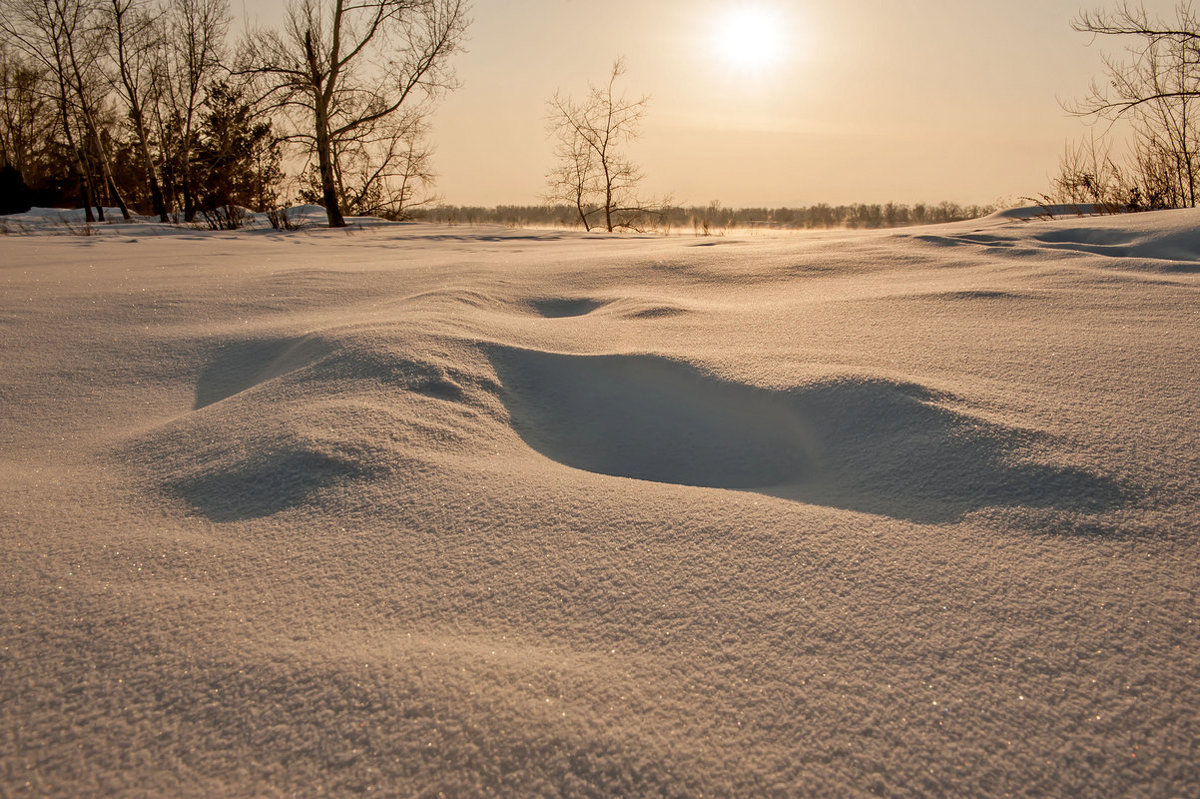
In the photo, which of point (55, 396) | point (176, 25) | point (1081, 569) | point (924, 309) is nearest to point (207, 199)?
point (176, 25)

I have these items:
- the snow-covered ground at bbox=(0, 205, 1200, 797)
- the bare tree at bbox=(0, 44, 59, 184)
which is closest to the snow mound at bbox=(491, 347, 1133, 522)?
the snow-covered ground at bbox=(0, 205, 1200, 797)

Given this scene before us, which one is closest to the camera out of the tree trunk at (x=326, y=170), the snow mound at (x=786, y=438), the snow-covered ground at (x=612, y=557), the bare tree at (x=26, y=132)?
the snow-covered ground at (x=612, y=557)

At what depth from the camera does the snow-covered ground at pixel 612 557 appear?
516mm

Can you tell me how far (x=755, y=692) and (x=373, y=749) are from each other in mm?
321

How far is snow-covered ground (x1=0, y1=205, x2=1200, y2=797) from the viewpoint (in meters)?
0.52

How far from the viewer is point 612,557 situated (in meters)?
0.77

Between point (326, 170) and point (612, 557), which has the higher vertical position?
point (326, 170)

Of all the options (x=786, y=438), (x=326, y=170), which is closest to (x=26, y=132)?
(x=326, y=170)

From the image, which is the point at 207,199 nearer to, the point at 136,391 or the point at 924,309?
the point at 136,391

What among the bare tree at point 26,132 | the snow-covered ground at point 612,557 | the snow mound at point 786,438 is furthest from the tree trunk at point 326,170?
the bare tree at point 26,132

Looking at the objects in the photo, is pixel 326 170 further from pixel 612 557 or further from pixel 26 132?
pixel 26 132

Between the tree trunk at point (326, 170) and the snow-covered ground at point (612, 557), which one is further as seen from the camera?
the tree trunk at point (326, 170)

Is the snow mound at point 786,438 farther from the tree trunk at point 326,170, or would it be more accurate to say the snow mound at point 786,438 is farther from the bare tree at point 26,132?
the bare tree at point 26,132

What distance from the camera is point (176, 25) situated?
44.8 feet
